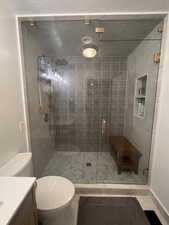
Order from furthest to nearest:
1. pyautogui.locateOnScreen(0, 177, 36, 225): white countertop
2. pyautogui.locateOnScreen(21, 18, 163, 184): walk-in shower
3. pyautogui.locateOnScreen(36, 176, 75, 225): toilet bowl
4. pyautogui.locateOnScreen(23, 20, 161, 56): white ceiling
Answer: pyautogui.locateOnScreen(21, 18, 163, 184): walk-in shower < pyautogui.locateOnScreen(23, 20, 161, 56): white ceiling < pyautogui.locateOnScreen(36, 176, 75, 225): toilet bowl < pyautogui.locateOnScreen(0, 177, 36, 225): white countertop

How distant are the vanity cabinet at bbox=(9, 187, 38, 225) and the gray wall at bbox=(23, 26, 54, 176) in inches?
39.9

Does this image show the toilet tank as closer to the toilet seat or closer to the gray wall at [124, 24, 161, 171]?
the toilet seat

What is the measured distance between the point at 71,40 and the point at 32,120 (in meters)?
1.45

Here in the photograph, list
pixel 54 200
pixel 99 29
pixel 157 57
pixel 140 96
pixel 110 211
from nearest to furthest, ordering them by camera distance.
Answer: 1. pixel 54 200
2. pixel 110 211
3. pixel 157 57
4. pixel 99 29
5. pixel 140 96

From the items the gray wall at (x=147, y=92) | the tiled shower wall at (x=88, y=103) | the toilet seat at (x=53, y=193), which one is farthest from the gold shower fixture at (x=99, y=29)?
the toilet seat at (x=53, y=193)

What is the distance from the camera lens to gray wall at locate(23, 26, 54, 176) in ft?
5.21

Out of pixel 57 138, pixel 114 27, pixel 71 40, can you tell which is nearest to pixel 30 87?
pixel 71 40

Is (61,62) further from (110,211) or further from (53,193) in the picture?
(110,211)

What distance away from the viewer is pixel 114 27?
159 centimetres

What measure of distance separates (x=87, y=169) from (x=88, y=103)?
1267 mm

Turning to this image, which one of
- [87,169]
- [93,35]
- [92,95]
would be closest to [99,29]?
[93,35]

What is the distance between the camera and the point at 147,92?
5.75ft

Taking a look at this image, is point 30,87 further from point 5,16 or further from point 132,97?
point 132,97

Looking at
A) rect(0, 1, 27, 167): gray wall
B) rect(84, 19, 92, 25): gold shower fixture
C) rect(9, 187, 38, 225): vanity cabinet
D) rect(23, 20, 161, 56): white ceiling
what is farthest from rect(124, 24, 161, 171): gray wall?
rect(0, 1, 27, 167): gray wall
